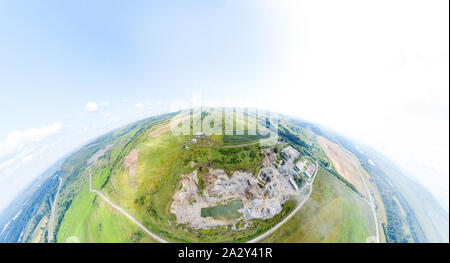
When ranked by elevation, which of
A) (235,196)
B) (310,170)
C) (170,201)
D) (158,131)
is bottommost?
(170,201)

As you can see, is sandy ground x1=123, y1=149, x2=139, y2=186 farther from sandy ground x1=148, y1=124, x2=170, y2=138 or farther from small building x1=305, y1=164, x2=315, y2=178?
small building x1=305, y1=164, x2=315, y2=178

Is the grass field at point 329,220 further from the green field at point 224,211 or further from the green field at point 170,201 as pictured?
the green field at point 224,211

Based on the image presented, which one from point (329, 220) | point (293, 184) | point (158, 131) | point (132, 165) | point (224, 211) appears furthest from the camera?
point (158, 131)

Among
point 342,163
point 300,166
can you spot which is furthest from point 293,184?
point 342,163

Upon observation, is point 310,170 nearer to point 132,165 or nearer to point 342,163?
point 342,163

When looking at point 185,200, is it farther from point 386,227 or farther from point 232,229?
point 386,227
